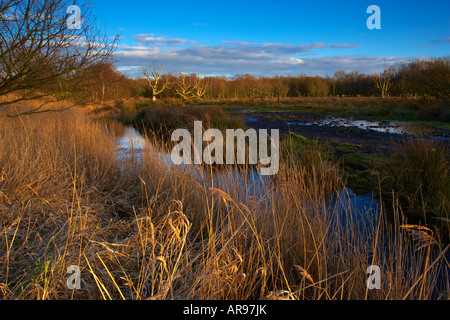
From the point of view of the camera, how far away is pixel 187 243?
2.77 metres

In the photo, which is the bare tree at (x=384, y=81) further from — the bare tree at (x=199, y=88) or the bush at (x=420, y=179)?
the bush at (x=420, y=179)

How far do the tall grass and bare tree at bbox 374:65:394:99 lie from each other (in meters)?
35.1

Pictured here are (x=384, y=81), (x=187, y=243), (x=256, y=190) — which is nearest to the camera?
(x=187, y=243)

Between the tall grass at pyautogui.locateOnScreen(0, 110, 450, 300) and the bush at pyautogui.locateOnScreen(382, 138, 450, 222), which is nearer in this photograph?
the tall grass at pyautogui.locateOnScreen(0, 110, 450, 300)

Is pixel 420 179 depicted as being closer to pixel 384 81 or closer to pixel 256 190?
pixel 256 190

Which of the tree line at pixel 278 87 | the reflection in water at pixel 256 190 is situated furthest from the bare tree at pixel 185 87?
the reflection in water at pixel 256 190

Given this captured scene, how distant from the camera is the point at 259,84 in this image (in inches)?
1741

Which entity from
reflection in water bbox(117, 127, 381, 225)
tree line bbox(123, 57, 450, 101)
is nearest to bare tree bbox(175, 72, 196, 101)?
tree line bbox(123, 57, 450, 101)

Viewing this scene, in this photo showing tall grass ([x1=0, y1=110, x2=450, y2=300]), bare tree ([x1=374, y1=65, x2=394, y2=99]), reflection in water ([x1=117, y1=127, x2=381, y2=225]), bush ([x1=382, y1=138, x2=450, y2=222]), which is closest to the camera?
tall grass ([x1=0, y1=110, x2=450, y2=300])

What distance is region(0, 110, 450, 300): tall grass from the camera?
1.86m

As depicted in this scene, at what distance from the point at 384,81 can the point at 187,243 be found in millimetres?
37998

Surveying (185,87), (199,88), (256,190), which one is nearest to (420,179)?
(256,190)

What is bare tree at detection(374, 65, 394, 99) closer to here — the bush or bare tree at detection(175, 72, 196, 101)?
bare tree at detection(175, 72, 196, 101)
